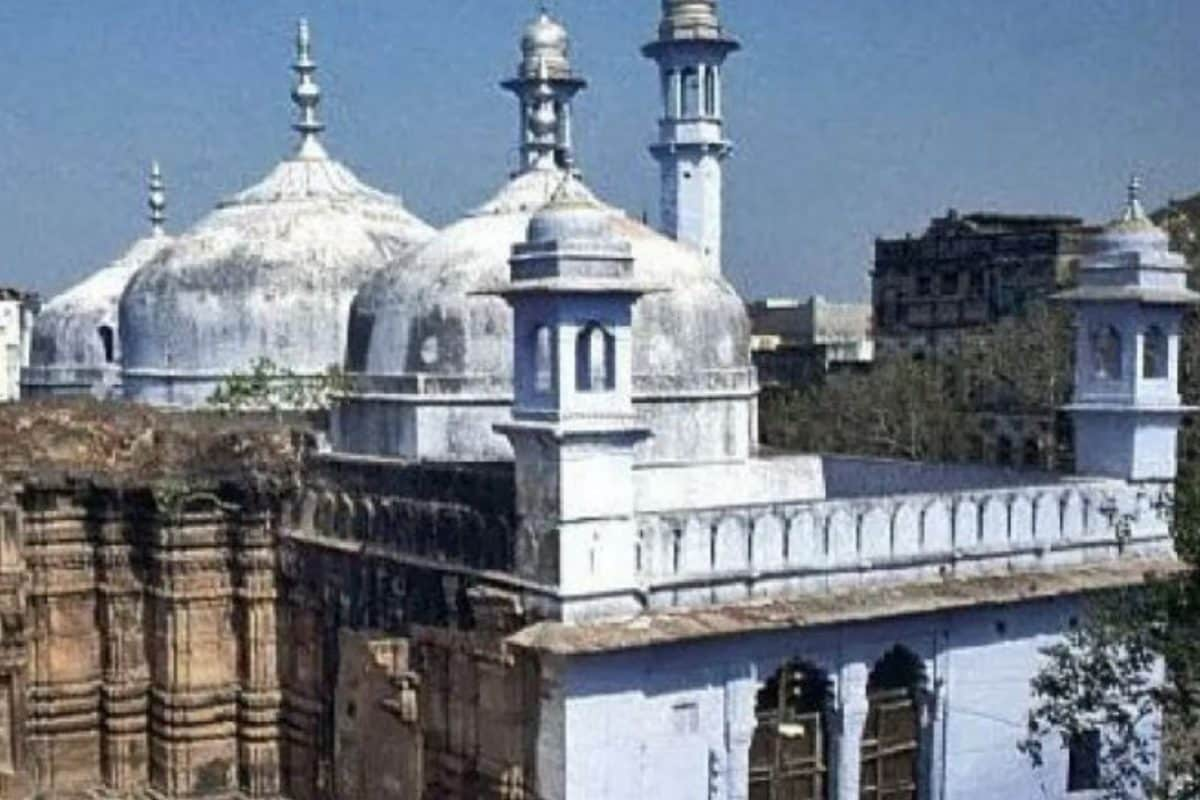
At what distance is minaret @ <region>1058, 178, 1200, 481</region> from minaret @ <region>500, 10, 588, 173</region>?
5192mm

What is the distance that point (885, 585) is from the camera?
11.9 meters

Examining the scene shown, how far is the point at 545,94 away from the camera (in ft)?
59.0

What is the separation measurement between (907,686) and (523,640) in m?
3.44

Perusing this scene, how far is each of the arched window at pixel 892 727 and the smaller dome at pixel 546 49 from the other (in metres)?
10.7

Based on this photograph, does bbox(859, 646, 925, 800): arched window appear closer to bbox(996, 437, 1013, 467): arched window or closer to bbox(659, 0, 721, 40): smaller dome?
bbox(659, 0, 721, 40): smaller dome

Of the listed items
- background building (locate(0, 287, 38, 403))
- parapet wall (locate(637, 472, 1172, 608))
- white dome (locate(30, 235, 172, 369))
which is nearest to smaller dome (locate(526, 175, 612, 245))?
parapet wall (locate(637, 472, 1172, 608))

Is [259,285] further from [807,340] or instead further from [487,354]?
[807,340]

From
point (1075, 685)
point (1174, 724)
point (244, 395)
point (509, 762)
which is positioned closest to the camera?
point (1075, 685)

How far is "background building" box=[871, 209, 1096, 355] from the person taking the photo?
129 ft

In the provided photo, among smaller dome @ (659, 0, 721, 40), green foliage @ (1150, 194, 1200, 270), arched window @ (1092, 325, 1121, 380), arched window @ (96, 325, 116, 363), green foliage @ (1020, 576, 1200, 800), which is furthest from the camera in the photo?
green foliage @ (1150, 194, 1200, 270)

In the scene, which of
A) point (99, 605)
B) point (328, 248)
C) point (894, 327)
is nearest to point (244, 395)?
point (328, 248)

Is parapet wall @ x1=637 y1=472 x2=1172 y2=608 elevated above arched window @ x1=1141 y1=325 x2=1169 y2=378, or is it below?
below

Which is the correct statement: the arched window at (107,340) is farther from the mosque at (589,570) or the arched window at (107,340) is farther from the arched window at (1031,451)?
the arched window at (1031,451)

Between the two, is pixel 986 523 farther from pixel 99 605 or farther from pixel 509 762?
pixel 99 605
